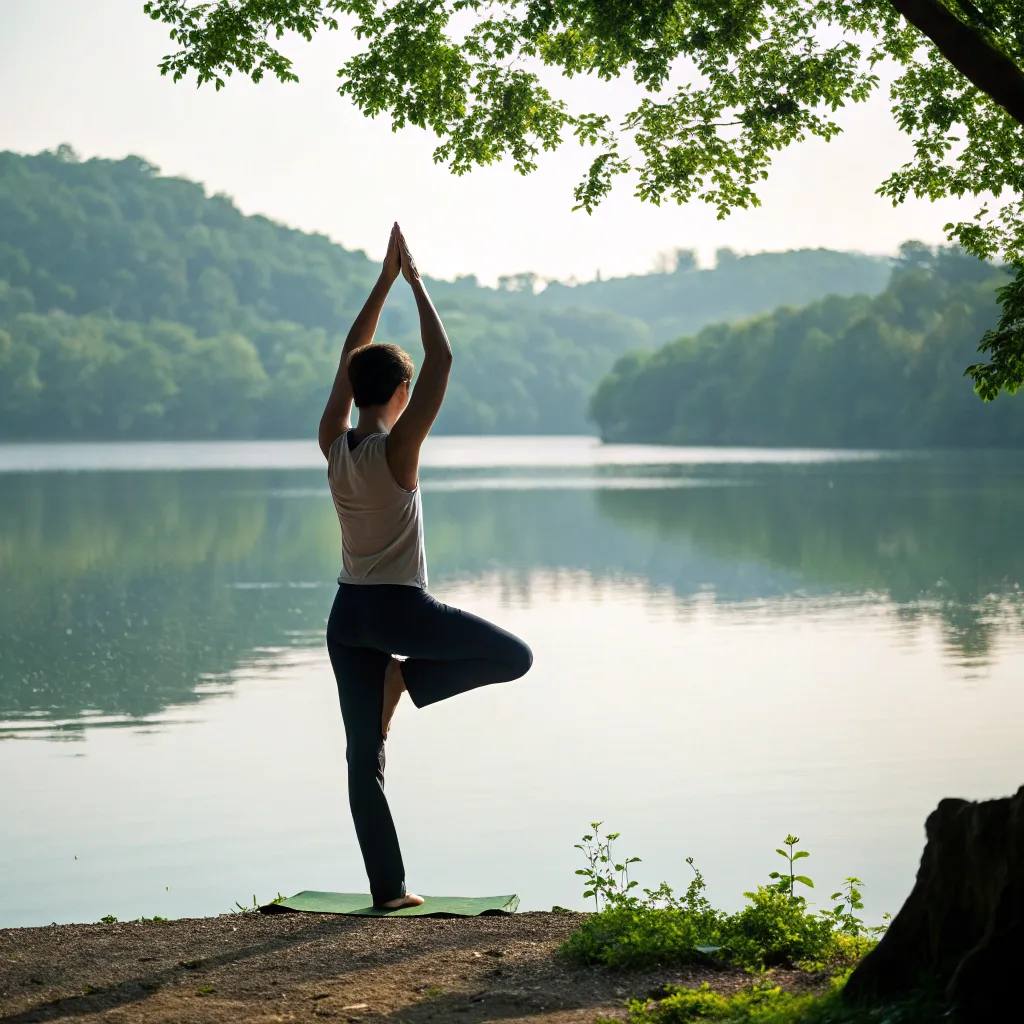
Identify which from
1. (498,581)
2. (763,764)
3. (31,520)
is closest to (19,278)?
(31,520)

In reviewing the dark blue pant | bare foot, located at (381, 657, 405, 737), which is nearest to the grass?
the dark blue pant

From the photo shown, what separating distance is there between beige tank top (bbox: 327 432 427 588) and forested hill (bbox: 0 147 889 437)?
143 metres

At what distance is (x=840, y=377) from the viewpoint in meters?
96.5

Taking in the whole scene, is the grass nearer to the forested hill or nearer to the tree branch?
the tree branch

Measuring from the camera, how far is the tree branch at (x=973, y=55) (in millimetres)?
5918

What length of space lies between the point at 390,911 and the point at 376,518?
1524 millimetres

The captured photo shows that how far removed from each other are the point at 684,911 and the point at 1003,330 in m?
4.16

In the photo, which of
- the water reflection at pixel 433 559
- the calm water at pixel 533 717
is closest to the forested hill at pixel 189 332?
the water reflection at pixel 433 559

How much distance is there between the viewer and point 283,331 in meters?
170

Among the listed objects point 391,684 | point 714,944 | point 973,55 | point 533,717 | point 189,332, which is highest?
point 189,332

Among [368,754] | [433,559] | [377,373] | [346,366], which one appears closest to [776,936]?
[368,754]

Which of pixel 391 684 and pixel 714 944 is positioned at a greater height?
pixel 391 684

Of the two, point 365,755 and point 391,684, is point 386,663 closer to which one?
point 391,684

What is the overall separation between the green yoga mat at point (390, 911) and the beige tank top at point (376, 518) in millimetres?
1279
